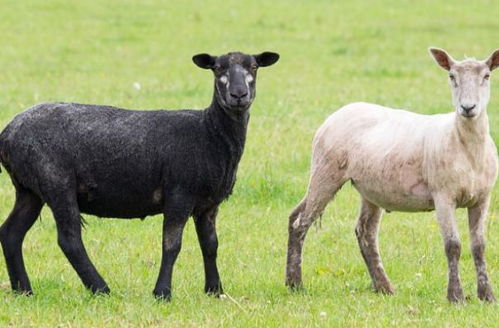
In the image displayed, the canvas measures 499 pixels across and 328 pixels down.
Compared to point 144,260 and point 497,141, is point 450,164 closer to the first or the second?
point 144,260

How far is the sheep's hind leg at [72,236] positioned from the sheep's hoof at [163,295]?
40cm

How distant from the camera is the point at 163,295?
335 inches

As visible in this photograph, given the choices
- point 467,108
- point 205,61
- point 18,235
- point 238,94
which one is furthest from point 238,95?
point 18,235

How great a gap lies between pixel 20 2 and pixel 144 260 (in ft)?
69.8

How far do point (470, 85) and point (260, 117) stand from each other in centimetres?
837

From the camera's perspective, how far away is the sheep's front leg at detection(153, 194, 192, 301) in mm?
8570

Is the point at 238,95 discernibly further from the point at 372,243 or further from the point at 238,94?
the point at 372,243

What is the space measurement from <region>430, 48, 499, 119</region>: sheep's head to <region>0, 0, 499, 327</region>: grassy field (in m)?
1.46

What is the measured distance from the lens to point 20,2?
3017 cm

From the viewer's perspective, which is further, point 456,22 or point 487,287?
point 456,22

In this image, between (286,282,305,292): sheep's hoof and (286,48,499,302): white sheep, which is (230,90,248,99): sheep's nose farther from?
(286,282,305,292): sheep's hoof

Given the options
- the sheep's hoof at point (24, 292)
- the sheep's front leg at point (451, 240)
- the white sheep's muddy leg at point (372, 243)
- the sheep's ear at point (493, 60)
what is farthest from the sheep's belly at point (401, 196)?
the sheep's hoof at point (24, 292)

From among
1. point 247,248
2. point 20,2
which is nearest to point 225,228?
point 247,248

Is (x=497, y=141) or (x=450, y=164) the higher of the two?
(x=450, y=164)
